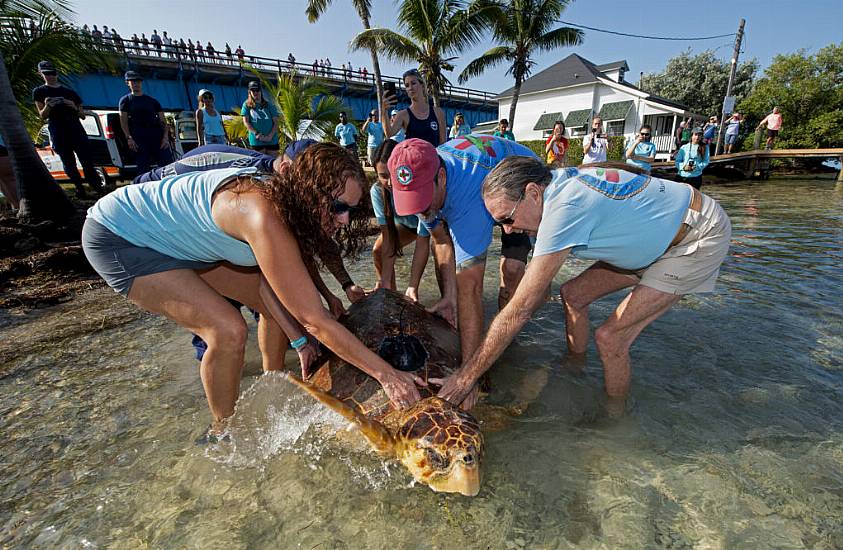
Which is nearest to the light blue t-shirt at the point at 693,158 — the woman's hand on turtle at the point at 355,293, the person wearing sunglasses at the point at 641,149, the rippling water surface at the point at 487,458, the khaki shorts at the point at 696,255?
the person wearing sunglasses at the point at 641,149

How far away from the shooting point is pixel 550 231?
6.01ft

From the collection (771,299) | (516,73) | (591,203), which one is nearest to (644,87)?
(516,73)

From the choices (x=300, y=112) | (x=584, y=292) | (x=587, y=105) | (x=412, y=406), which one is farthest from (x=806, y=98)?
(x=412, y=406)

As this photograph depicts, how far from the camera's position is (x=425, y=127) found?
198 inches

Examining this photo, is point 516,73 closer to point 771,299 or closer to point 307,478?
point 771,299

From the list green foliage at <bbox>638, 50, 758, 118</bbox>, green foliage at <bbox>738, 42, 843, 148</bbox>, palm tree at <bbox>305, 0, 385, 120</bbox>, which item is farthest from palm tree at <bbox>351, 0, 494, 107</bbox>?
green foliage at <bbox>638, 50, 758, 118</bbox>

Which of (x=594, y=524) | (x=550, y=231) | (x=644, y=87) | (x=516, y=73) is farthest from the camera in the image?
(x=644, y=87)

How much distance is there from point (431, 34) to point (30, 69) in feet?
40.2

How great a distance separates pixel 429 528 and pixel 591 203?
63.3 inches

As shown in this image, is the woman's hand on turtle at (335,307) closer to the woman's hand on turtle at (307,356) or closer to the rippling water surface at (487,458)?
the woman's hand on turtle at (307,356)

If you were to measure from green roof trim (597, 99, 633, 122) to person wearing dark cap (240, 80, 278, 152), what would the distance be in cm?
2473

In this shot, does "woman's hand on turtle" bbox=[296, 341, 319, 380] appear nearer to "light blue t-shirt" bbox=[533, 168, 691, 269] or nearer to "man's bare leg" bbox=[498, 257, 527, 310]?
"light blue t-shirt" bbox=[533, 168, 691, 269]

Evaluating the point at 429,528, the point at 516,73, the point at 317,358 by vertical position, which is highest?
the point at 516,73

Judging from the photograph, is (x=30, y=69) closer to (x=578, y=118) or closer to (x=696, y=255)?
(x=696, y=255)
